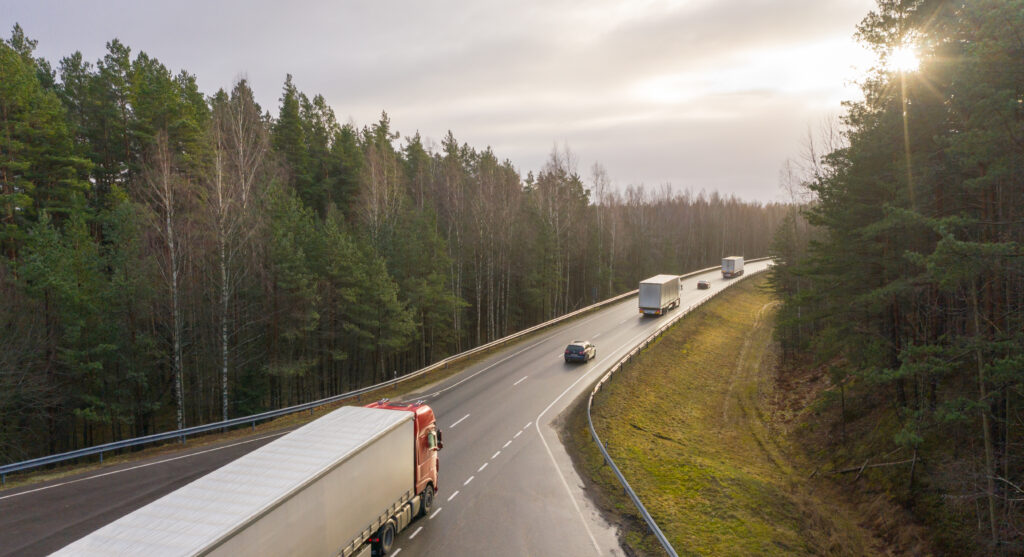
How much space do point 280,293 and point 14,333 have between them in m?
12.3

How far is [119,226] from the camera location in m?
27.7

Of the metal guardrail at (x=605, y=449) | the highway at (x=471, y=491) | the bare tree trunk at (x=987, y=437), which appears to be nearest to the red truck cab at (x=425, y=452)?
the highway at (x=471, y=491)

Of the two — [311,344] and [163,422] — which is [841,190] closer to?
[311,344]

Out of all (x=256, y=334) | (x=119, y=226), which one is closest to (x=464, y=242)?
(x=256, y=334)

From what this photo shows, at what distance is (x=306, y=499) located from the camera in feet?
30.5

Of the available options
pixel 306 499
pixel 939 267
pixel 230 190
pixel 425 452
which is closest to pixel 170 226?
pixel 230 190

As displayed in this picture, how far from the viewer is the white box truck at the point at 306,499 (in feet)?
24.5

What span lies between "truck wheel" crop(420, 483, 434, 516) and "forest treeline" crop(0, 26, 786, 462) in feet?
52.9

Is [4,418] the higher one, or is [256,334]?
[256,334]

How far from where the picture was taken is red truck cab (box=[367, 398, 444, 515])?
14266mm

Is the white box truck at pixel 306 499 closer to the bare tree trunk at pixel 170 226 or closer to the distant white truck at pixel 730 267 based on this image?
the bare tree trunk at pixel 170 226

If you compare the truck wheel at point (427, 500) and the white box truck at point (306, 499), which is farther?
the truck wheel at point (427, 500)

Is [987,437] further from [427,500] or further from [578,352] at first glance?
[578,352]

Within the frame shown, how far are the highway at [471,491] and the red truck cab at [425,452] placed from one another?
0.64 meters
